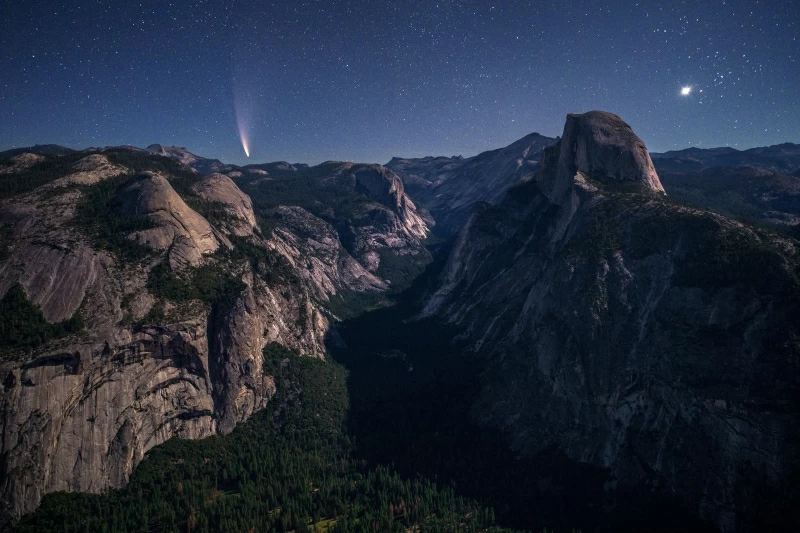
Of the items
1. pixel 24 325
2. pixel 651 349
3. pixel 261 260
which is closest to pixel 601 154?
pixel 651 349

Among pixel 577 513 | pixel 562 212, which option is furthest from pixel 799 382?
pixel 562 212

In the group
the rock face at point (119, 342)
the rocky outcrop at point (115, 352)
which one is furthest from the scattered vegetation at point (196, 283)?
the rocky outcrop at point (115, 352)

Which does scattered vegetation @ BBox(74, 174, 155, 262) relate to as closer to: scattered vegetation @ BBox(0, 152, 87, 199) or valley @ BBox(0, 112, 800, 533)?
valley @ BBox(0, 112, 800, 533)

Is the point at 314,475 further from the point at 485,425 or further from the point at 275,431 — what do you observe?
the point at 485,425

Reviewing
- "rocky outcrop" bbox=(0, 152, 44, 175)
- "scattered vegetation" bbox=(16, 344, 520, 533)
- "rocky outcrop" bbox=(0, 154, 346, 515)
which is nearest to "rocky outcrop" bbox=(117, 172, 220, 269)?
"rocky outcrop" bbox=(0, 154, 346, 515)

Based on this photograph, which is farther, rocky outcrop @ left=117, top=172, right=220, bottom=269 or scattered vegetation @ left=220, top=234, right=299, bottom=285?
scattered vegetation @ left=220, top=234, right=299, bottom=285

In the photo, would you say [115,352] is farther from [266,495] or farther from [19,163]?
[19,163]
